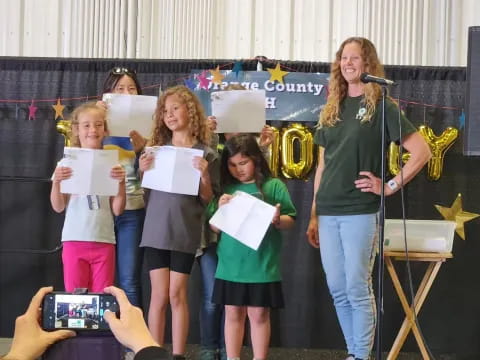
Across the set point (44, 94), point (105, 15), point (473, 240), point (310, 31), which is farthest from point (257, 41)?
point (473, 240)

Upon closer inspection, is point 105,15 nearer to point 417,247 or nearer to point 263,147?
point 263,147

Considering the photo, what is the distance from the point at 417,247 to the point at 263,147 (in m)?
0.92

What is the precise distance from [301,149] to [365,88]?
1035 millimetres

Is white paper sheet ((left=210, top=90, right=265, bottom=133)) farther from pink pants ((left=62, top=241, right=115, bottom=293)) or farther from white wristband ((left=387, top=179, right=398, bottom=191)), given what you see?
pink pants ((left=62, top=241, right=115, bottom=293))

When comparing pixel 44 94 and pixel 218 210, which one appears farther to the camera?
pixel 44 94

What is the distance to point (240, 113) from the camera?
3734 mm

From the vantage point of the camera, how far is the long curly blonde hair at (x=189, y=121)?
3.61 meters

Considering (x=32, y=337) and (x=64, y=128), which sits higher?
(x=64, y=128)

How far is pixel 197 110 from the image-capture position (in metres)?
3.62

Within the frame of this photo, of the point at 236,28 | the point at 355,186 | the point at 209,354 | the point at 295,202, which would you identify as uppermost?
the point at 236,28

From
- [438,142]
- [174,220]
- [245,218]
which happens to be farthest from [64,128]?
[438,142]

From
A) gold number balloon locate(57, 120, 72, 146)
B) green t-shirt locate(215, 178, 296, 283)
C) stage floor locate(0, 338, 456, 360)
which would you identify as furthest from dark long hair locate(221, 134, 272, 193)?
gold number balloon locate(57, 120, 72, 146)

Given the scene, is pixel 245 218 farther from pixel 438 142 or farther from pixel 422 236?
pixel 438 142

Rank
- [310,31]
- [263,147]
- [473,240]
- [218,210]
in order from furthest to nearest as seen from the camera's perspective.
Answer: [310,31]
[473,240]
[263,147]
[218,210]
